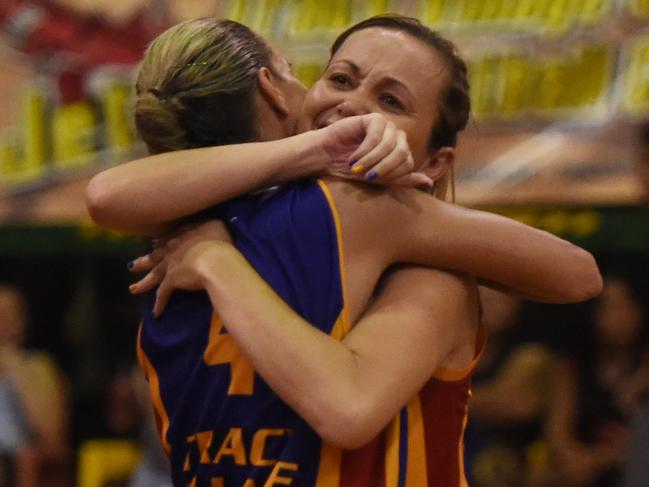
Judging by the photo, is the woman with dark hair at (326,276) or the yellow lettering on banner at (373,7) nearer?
the woman with dark hair at (326,276)

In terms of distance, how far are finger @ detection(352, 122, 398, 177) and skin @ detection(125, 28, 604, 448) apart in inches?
2.7

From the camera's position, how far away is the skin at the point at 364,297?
1.64 meters

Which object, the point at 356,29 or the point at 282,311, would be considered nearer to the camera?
the point at 282,311

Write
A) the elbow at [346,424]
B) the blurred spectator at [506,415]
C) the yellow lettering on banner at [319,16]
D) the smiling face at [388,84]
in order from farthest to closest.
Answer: the yellow lettering on banner at [319,16]
the blurred spectator at [506,415]
the smiling face at [388,84]
the elbow at [346,424]

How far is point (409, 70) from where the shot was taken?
1844mm

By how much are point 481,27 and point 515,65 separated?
0.63ft

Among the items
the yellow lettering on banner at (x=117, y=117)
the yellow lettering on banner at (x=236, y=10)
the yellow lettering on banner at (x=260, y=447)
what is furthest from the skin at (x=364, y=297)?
the yellow lettering on banner at (x=117, y=117)

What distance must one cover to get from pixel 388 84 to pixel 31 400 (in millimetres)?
3571

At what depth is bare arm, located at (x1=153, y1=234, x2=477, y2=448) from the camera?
1629 millimetres

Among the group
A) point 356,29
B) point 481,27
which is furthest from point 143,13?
point 356,29

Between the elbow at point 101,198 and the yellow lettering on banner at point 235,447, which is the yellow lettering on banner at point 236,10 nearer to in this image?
the elbow at point 101,198

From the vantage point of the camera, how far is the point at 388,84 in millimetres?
1842

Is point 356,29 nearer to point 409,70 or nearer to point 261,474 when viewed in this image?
point 409,70

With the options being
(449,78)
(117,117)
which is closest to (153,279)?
(449,78)
